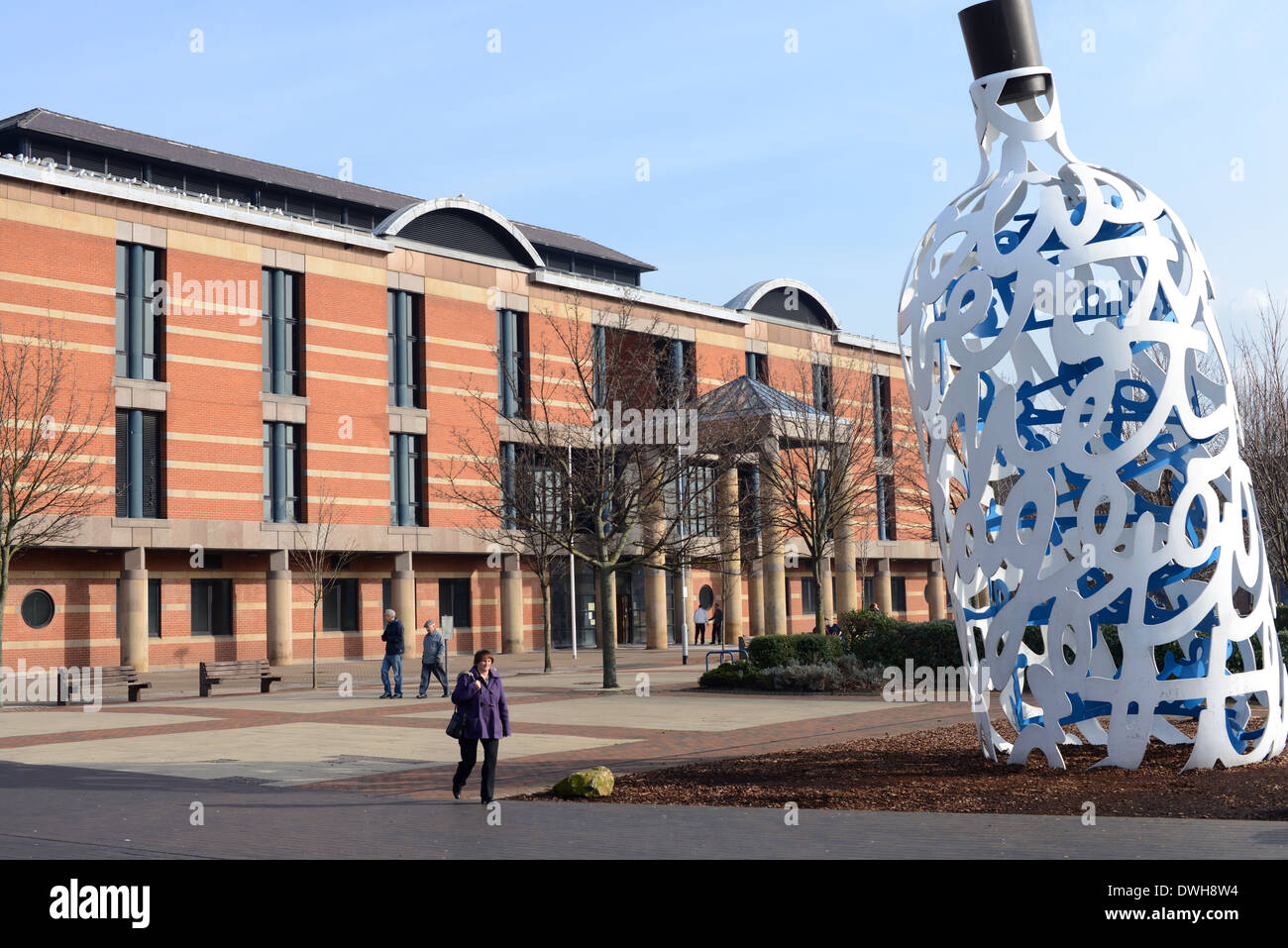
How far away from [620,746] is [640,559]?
34.5ft

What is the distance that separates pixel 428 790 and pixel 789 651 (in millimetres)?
13202

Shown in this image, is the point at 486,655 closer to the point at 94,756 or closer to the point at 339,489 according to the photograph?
the point at 94,756

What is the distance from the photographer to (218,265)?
3706cm

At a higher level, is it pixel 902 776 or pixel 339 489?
pixel 339 489

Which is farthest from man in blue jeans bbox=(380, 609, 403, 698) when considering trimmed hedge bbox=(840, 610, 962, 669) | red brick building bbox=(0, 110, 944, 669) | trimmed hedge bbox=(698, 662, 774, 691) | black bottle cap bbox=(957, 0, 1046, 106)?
black bottle cap bbox=(957, 0, 1046, 106)

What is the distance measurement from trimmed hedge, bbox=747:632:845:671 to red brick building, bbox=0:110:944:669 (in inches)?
279

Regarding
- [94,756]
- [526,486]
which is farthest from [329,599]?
[94,756]

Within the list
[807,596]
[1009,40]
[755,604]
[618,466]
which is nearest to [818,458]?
[618,466]

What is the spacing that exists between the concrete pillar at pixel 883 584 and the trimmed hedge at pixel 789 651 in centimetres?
3444

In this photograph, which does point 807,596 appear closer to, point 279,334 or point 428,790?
point 279,334

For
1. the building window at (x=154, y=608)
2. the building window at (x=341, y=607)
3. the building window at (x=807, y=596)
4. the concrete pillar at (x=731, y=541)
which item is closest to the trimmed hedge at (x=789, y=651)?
the concrete pillar at (x=731, y=541)

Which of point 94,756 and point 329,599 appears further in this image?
point 329,599

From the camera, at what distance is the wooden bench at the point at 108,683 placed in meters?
24.4

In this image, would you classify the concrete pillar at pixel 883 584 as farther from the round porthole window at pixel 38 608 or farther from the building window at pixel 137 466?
the round porthole window at pixel 38 608
